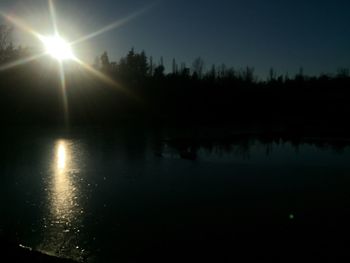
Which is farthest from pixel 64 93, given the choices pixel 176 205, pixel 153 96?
pixel 176 205

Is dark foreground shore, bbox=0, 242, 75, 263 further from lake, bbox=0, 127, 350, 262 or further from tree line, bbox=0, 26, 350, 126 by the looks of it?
tree line, bbox=0, 26, 350, 126

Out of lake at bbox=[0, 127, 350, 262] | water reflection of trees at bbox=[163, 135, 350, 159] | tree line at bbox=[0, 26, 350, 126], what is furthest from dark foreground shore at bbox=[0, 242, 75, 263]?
tree line at bbox=[0, 26, 350, 126]

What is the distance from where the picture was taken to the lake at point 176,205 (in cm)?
1144

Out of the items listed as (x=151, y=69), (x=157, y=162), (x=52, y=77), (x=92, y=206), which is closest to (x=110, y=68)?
(x=151, y=69)

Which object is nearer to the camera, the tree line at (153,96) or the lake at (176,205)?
the lake at (176,205)

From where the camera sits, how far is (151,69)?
366ft

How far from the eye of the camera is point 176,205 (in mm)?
15781

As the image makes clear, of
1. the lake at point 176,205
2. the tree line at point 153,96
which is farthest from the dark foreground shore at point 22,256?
the tree line at point 153,96

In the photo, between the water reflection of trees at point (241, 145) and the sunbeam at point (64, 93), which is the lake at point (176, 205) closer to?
the water reflection of trees at point (241, 145)

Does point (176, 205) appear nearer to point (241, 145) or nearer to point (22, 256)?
point (22, 256)

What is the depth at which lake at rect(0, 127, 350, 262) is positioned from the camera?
1144 cm

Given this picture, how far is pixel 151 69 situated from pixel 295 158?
8700 centimetres

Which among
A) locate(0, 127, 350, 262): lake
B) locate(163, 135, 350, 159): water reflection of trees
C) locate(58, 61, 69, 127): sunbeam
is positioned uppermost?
locate(58, 61, 69, 127): sunbeam

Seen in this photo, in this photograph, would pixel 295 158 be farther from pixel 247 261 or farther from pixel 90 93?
pixel 90 93
